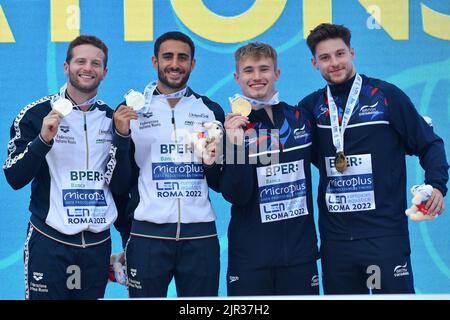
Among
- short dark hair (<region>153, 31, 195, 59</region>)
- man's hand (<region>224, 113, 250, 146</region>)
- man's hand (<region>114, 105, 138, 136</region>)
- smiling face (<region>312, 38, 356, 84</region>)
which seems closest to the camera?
man's hand (<region>224, 113, 250, 146</region>)

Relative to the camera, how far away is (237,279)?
2889 mm

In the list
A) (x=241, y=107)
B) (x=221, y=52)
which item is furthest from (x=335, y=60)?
(x=221, y=52)

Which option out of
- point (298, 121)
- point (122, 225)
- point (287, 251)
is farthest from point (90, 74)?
point (287, 251)

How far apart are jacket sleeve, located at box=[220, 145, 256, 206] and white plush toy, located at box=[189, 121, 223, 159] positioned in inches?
3.1

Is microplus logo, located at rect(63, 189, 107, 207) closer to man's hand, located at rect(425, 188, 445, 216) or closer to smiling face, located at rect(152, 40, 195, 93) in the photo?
smiling face, located at rect(152, 40, 195, 93)

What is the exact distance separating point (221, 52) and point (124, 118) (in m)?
0.65

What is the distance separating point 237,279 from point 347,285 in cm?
42

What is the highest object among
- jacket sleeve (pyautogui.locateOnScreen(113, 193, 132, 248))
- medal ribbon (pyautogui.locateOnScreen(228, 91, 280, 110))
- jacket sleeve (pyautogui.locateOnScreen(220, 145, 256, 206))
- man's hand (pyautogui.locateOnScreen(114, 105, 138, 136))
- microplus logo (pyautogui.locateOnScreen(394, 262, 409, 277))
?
medal ribbon (pyautogui.locateOnScreen(228, 91, 280, 110))

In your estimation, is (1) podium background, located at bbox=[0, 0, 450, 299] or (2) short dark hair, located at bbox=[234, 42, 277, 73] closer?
(2) short dark hair, located at bbox=[234, 42, 277, 73]

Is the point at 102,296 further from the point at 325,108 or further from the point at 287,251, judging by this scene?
the point at 325,108

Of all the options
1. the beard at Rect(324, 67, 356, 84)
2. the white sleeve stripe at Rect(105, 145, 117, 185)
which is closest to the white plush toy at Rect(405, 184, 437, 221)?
the beard at Rect(324, 67, 356, 84)

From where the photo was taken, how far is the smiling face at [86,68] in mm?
2961

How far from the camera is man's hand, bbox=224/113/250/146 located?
270 centimetres

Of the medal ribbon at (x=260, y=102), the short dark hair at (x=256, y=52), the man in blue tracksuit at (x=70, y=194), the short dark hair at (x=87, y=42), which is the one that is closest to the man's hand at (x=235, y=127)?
the medal ribbon at (x=260, y=102)
